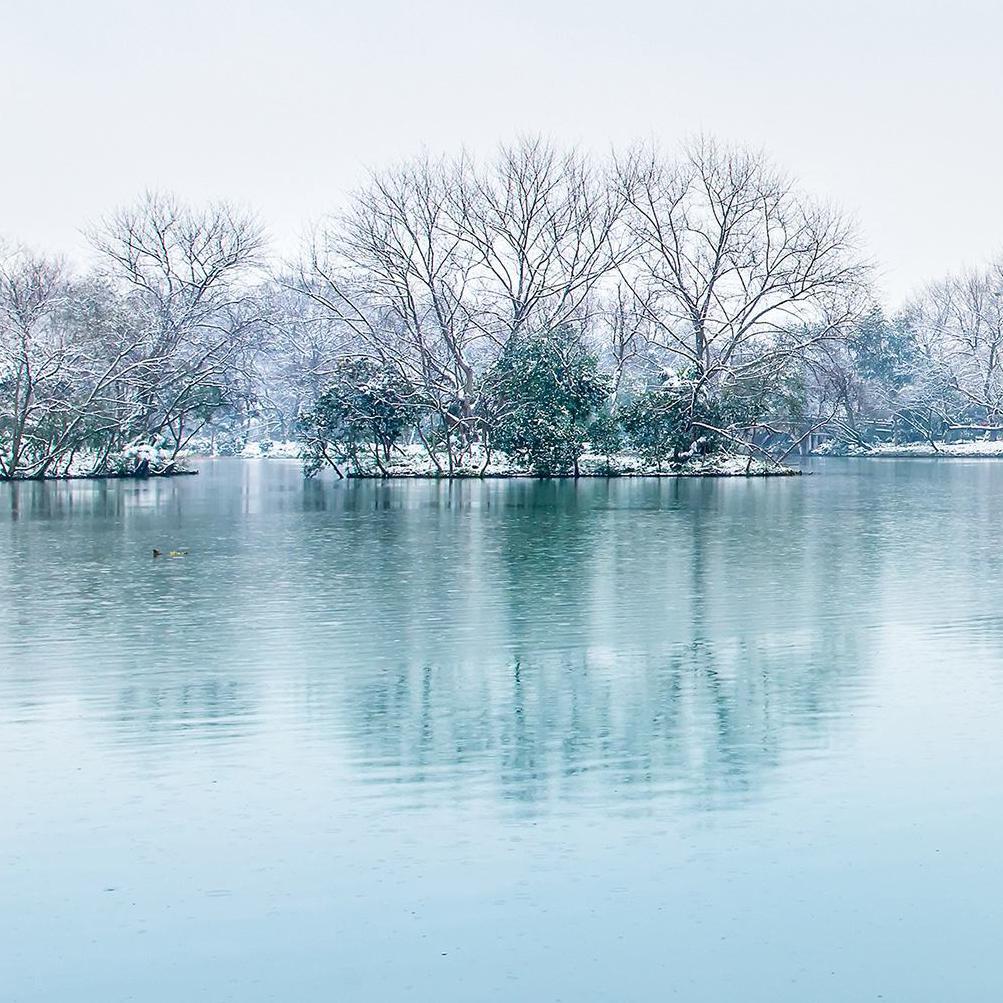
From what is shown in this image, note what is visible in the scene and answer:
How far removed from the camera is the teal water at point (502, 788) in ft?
17.3

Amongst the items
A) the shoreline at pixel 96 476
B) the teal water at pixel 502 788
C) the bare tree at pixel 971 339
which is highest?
the bare tree at pixel 971 339

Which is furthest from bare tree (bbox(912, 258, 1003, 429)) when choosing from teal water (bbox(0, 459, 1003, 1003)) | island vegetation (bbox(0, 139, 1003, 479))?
teal water (bbox(0, 459, 1003, 1003))

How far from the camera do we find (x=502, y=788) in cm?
750

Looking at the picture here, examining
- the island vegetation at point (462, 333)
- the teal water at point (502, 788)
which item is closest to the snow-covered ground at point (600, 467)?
the island vegetation at point (462, 333)

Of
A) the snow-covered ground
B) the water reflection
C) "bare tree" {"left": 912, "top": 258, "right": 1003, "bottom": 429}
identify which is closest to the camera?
the water reflection

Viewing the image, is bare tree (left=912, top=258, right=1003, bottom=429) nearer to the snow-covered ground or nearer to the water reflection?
the snow-covered ground

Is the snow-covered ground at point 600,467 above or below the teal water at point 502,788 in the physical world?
above

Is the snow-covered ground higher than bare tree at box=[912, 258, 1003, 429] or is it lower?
lower

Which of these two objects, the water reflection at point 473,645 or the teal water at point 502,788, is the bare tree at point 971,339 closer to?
the water reflection at point 473,645

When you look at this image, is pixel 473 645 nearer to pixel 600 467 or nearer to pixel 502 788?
pixel 502 788

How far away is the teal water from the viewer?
526 centimetres

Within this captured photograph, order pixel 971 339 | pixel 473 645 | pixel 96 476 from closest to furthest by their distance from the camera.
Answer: pixel 473 645, pixel 96 476, pixel 971 339

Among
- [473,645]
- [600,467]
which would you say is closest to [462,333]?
[600,467]

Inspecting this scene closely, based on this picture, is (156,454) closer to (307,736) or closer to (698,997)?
(307,736)
